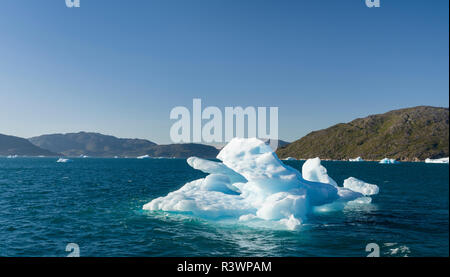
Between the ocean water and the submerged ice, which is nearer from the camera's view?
the ocean water

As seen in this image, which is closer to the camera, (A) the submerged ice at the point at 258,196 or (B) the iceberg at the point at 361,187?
(A) the submerged ice at the point at 258,196

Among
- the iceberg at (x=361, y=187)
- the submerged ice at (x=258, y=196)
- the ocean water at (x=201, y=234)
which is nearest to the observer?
the ocean water at (x=201, y=234)

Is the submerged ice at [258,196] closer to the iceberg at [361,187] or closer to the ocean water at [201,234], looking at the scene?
the ocean water at [201,234]

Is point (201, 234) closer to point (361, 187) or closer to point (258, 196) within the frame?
point (258, 196)

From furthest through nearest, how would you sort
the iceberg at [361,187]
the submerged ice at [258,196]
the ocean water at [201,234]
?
the iceberg at [361,187] < the submerged ice at [258,196] < the ocean water at [201,234]

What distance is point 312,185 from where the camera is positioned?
23.9 meters

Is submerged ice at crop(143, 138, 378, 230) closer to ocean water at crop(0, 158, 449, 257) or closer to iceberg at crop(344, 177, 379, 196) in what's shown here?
ocean water at crop(0, 158, 449, 257)

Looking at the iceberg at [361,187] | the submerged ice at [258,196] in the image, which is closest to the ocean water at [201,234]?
the submerged ice at [258,196]

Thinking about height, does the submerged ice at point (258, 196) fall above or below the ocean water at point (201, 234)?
above

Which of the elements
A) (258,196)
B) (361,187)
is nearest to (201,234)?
(258,196)

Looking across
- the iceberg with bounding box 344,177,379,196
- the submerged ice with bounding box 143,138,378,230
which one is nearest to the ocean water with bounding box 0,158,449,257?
the submerged ice with bounding box 143,138,378,230
